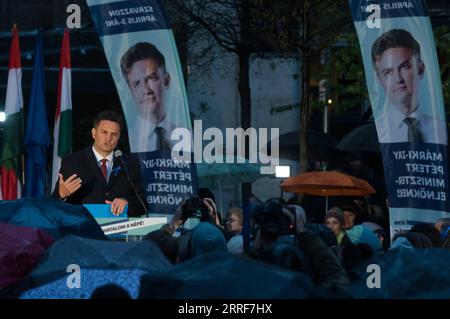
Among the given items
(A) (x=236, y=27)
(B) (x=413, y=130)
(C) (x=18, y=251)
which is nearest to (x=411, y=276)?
(C) (x=18, y=251)

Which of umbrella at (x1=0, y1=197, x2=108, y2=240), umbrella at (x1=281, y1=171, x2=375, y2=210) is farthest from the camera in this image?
umbrella at (x1=281, y1=171, x2=375, y2=210)

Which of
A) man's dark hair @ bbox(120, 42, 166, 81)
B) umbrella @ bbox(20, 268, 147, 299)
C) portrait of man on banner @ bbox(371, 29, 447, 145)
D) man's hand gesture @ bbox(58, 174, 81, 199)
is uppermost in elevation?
man's dark hair @ bbox(120, 42, 166, 81)

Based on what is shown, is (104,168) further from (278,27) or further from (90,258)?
(278,27)

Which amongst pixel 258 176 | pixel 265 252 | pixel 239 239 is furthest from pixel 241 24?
pixel 265 252

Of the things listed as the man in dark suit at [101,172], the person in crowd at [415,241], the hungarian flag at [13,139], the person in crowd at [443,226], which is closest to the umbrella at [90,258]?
the person in crowd at [415,241]

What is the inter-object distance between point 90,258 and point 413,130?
4.72 m

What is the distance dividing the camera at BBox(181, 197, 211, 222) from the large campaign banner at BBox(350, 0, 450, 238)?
7.82 ft

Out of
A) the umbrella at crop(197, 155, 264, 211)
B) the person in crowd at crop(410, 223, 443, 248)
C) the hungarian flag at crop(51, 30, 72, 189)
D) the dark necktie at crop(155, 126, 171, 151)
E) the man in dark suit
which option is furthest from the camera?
the umbrella at crop(197, 155, 264, 211)

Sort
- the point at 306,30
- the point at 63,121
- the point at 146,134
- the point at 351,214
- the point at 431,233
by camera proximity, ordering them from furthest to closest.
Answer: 1. the point at 306,30
2. the point at 63,121
3. the point at 351,214
4. the point at 146,134
5. the point at 431,233

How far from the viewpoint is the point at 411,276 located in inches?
238

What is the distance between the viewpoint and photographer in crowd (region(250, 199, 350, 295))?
5822mm

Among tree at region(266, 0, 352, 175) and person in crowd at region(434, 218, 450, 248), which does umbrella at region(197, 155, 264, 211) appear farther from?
person in crowd at region(434, 218, 450, 248)
